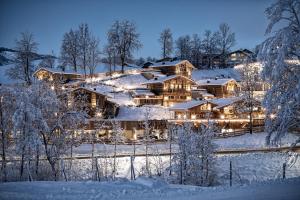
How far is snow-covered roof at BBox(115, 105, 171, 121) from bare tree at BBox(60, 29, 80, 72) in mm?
31301

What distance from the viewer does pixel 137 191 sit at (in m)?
15.2

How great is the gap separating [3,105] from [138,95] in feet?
134

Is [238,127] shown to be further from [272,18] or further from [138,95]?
[272,18]

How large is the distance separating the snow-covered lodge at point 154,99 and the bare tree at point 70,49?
214 inches

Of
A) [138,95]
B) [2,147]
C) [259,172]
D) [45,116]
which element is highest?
[138,95]

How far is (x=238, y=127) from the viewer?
6353 centimetres

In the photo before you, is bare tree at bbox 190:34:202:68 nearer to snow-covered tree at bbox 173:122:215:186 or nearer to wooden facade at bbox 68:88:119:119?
wooden facade at bbox 68:88:119:119

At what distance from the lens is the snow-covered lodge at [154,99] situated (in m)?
56.6

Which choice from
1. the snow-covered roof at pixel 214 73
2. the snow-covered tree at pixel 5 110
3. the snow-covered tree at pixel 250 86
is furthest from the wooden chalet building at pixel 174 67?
the snow-covered tree at pixel 5 110

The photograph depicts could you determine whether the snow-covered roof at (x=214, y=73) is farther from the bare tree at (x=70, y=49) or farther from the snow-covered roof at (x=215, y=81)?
the bare tree at (x=70, y=49)

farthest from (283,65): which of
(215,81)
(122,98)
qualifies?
Answer: (215,81)

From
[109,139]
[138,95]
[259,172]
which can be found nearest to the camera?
[259,172]

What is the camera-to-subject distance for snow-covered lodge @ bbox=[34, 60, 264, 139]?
56.6 meters

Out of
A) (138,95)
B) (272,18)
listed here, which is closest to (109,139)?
(138,95)
